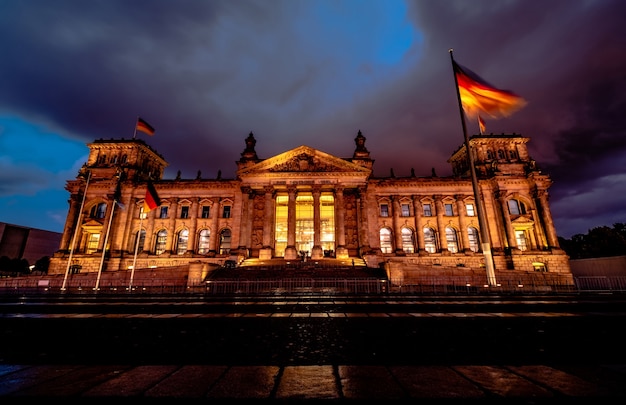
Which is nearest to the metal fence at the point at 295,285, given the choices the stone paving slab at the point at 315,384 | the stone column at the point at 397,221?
the stone column at the point at 397,221

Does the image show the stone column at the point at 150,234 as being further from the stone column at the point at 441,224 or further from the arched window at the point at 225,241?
the stone column at the point at 441,224

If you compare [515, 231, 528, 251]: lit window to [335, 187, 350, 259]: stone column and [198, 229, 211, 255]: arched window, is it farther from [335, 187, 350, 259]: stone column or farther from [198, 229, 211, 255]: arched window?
[198, 229, 211, 255]: arched window

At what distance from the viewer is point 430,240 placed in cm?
4072

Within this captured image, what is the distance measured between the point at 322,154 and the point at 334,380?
38158 millimetres

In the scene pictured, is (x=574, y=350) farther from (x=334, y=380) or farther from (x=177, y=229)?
(x=177, y=229)

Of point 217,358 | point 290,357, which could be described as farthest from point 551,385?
point 217,358

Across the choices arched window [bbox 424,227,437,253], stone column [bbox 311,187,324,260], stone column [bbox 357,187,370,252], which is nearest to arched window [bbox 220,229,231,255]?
stone column [bbox 311,187,324,260]

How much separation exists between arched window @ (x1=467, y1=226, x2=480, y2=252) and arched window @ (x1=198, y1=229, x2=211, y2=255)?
38280 millimetres

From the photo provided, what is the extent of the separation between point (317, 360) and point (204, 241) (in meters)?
41.4

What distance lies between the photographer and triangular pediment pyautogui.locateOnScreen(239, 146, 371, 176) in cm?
3919

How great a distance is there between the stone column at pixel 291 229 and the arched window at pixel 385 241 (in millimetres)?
12943

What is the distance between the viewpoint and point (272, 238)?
3794cm

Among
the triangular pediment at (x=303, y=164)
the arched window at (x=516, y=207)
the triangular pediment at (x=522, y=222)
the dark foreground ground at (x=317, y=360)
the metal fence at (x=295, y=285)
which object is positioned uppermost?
the triangular pediment at (x=303, y=164)

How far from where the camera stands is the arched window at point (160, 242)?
4069 centimetres
